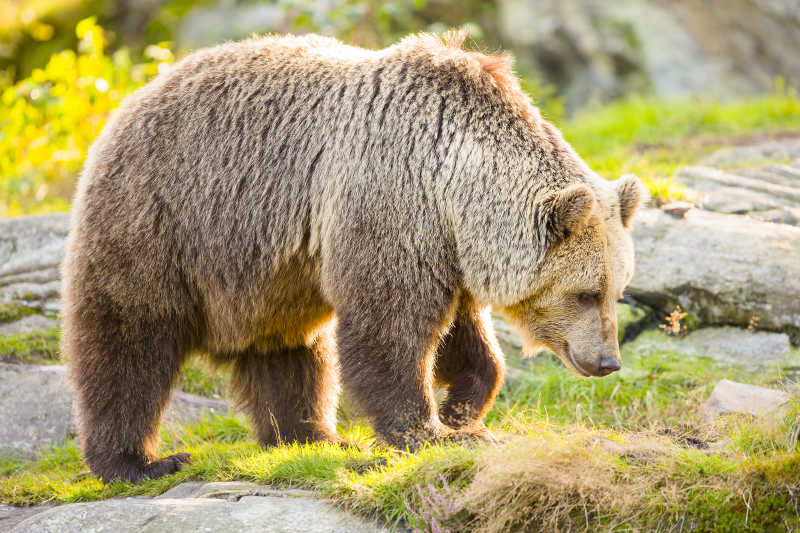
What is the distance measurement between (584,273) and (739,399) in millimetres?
1315

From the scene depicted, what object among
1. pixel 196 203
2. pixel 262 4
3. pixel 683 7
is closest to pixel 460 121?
pixel 196 203

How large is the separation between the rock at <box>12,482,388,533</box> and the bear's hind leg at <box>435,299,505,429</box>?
1233 millimetres

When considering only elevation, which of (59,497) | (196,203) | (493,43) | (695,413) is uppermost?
(493,43)

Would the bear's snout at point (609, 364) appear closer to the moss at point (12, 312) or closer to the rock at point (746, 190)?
the rock at point (746, 190)

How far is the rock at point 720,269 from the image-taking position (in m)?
6.29

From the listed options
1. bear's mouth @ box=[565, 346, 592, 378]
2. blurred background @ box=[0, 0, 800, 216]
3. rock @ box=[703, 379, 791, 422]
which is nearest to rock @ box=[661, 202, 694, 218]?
rock @ box=[703, 379, 791, 422]

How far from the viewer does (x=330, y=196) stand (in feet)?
16.6

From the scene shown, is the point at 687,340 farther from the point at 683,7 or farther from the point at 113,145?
the point at 683,7

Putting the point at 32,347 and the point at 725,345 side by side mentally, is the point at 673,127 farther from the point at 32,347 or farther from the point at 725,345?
the point at 32,347

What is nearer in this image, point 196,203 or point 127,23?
point 196,203

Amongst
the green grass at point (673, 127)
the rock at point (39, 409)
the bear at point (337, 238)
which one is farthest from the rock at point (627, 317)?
the rock at point (39, 409)

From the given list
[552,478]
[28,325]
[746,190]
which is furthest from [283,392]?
[746,190]

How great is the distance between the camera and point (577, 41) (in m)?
13.9

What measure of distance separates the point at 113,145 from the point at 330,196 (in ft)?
4.64
